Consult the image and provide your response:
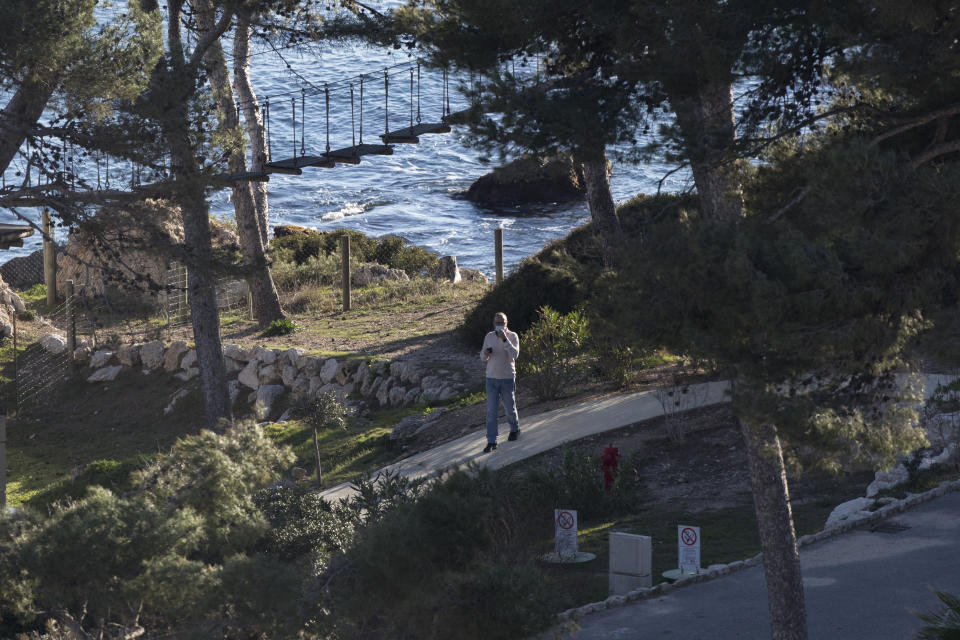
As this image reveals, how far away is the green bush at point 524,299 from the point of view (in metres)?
16.0

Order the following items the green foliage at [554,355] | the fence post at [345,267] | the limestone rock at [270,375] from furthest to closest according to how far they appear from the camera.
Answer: the fence post at [345,267]
the limestone rock at [270,375]
the green foliage at [554,355]

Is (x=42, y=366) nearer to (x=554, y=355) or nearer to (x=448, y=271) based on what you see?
(x=448, y=271)

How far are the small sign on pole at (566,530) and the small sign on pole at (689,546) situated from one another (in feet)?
3.04

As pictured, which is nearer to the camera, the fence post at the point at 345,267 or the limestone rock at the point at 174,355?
the limestone rock at the point at 174,355

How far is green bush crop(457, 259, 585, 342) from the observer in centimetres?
1603

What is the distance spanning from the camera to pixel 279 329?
766 inches

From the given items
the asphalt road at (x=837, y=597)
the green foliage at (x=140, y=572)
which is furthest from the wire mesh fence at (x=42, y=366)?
the asphalt road at (x=837, y=597)

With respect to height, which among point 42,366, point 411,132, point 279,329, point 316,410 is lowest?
point 42,366

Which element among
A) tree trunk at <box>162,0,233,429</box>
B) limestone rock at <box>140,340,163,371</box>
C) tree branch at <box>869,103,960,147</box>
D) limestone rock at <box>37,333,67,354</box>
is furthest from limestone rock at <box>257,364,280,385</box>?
tree branch at <box>869,103,960,147</box>

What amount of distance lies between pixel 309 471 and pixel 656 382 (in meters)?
4.68

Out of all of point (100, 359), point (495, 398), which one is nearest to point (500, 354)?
point (495, 398)

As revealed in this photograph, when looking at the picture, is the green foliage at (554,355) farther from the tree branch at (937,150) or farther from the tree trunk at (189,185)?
the tree branch at (937,150)

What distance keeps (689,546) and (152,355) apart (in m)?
13.9

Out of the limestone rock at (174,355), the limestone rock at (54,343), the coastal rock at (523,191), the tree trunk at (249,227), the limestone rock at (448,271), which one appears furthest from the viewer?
the coastal rock at (523,191)
